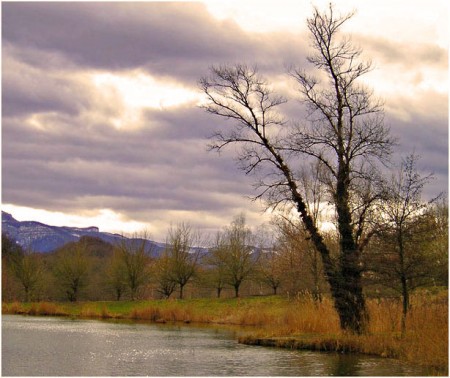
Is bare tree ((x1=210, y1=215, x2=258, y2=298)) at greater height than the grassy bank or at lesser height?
greater

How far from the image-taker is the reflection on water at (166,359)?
18078 millimetres

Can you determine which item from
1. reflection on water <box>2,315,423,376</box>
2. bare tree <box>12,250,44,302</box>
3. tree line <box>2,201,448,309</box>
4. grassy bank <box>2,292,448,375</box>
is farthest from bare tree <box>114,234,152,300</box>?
reflection on water <box>2,315,423,376</box>

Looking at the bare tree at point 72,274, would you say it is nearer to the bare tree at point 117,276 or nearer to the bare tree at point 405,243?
the bare tree at point 117,276

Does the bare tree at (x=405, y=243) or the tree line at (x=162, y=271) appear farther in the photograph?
the tree line at (x=162, y=271)

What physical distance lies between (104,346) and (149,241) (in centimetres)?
5197

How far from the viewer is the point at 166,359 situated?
21.3 m

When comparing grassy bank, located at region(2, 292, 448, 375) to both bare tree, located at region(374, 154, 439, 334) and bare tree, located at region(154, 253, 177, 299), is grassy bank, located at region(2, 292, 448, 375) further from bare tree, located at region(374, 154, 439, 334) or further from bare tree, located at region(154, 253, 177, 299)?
bare tree, located at region(154, 253, 177, 299)

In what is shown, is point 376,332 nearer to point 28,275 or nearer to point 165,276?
point 165,276

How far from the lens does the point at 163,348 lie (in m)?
25.2

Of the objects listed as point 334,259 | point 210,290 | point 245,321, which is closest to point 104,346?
point 334,259

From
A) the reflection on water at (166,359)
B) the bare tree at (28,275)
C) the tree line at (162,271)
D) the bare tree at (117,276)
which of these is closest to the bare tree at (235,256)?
the tree line at (162,271)

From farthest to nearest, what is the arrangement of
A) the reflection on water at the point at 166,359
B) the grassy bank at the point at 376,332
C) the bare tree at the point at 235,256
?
1. the bare tree at the point at 235,256
2. the grassy bank at the point at 376,332
3. the reflection on water at the point at 166,359

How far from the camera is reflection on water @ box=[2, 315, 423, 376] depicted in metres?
18.1

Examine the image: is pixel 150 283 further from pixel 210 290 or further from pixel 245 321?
pixel 245 321
